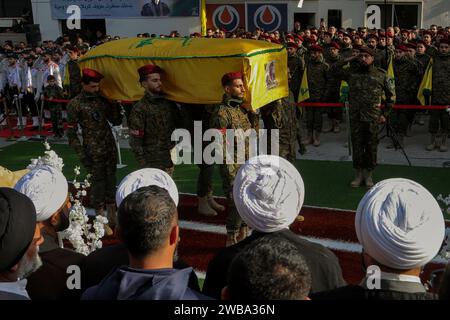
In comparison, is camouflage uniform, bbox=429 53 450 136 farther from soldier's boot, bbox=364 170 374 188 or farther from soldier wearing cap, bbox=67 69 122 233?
soldier wearing cap, bbox=67 69 122 233

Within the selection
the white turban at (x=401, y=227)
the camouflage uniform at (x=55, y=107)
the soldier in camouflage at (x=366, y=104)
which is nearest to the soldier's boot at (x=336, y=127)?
the soldier in camouflage at (x=366, y=104)

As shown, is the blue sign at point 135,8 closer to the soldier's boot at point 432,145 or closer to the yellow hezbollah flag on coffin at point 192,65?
the soldier's boot at point 432,145

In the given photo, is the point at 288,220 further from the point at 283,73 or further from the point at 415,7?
the point at 415,7

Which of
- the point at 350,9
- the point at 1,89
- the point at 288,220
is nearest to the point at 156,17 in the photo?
the point at 350,9

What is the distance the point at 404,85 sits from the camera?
383 inches

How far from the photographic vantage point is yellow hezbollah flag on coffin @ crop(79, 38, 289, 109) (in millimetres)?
5812

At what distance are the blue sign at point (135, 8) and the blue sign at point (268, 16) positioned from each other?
219 centimetres

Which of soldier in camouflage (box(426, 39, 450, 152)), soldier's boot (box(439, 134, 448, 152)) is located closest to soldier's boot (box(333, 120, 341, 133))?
soldier in camouflage (box(426, 39, 450, 152))

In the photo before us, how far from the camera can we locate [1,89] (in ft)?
45.8

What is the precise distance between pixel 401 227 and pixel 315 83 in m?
8.08

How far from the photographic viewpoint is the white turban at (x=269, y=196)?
2977 mm

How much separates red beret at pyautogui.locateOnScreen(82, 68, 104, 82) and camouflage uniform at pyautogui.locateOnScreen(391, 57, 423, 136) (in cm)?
543

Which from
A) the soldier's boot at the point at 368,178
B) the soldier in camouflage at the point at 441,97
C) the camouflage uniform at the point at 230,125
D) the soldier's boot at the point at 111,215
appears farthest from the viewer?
the soldier in camouflage at the point at 441,97
